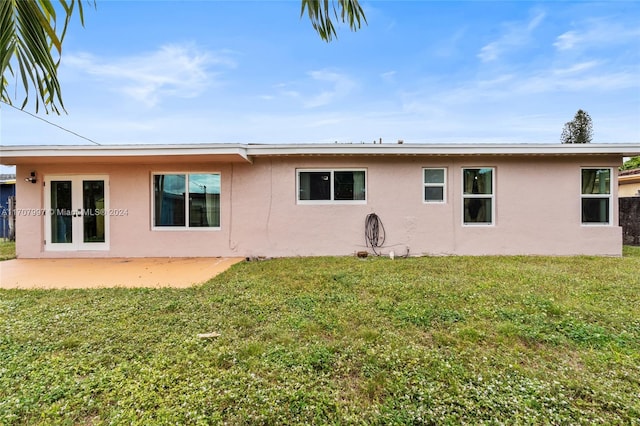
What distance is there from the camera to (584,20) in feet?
29.1

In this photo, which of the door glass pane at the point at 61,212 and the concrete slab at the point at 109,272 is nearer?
the concrete slab at the point at 109,272

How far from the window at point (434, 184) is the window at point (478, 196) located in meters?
0.51

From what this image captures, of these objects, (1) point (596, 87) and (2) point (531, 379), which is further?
(1) point (596, 87)

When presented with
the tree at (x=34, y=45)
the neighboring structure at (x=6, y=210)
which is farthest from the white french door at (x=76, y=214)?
the tree at (x=34, y=45)

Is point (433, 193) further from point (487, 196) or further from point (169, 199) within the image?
point (169, 199)

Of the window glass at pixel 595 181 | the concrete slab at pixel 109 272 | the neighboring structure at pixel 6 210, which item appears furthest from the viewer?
the neighboring structure at pixel 6 210

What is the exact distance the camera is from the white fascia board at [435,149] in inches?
256

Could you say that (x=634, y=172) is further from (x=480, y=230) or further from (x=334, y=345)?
(x=334, y=345)

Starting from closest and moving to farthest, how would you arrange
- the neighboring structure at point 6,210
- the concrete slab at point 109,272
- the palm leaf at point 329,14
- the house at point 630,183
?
the palm leaf at point 329,14
the concrete slab at point 109,272
the neighboring structure at point 6,210
the house at point 630,183

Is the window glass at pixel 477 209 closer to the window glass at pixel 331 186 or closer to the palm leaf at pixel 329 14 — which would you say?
the window glass at pixel 331 186

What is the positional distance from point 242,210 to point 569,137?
34.4m

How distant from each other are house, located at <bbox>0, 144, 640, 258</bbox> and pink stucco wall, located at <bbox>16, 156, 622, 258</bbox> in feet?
0.08

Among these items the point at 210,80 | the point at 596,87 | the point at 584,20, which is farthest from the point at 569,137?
the point at 210,80

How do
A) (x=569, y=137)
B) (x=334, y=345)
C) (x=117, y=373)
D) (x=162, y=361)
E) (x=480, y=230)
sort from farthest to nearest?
1. (x=569, y=137)
2. (x=480, y=230)
3. (x=334, y=345)
4. (x=162, y=361)
5. (x=117, y=373)
